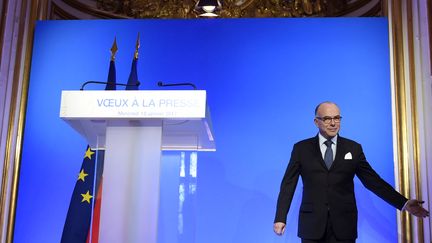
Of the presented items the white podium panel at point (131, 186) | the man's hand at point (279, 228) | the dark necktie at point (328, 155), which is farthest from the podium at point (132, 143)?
the dark necktie at point (328, 155)

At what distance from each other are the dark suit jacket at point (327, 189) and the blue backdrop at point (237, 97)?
1.15 meters

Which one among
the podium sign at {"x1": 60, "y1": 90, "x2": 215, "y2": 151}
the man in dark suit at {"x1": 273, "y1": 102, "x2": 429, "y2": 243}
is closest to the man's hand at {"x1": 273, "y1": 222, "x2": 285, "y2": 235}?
the man in dark suit at {"x1": 273, "y1": 102, "x2": 429, "y2": 243}

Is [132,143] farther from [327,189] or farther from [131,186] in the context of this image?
[327,189]

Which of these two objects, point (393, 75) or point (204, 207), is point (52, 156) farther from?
point (393, 75)

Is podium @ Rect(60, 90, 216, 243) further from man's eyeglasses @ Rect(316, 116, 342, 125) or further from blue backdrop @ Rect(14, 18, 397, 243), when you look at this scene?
blue backdrop @ Rect(14, 18, 397, 243)

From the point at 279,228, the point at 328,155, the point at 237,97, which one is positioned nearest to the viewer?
the point at 279,228

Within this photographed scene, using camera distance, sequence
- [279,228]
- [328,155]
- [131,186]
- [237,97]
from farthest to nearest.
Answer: [237,97]
[328,155]
[279,228]
[131,186]

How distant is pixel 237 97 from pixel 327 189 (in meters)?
1.71

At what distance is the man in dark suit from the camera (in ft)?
10.8

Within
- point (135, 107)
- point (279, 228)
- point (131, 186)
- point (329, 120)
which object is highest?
point (329, 120)

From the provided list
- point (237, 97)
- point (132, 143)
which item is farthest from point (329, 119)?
point (237, 97)

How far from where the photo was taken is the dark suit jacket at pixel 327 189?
328 cm

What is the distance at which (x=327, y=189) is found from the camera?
334cm

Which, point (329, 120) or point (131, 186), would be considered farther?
point (329, 120)
